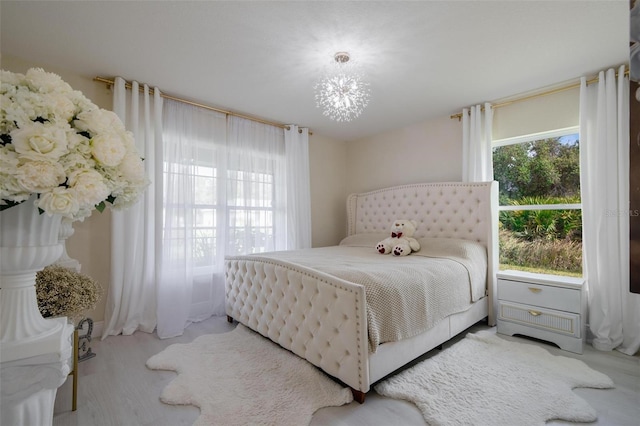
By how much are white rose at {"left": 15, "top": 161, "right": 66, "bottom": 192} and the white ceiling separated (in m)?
1.62

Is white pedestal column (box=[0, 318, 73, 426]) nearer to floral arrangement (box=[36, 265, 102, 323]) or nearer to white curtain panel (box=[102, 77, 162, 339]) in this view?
floral arrangement (box=[36, 265, 102, 323])

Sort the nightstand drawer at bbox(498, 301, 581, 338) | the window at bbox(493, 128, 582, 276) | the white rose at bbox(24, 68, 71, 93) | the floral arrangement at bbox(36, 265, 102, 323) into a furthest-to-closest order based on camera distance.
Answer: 1. the window at bbox(493, 128, 582, 276)
2. the nightstand drawer at bbox(498, 301, 581, 338)
3. the floral arrangement at bbox(36, 265, 102, 323)
4. the white rose at bbox(24, 68, 71, 93)

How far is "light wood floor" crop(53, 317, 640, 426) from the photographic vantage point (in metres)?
1.62

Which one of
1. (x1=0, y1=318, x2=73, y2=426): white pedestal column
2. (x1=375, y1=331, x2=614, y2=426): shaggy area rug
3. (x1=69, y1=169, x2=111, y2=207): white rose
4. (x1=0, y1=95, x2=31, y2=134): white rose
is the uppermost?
(x1=0, y1=95, x2=31, y2=134): white rose

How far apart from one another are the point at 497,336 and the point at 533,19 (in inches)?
102

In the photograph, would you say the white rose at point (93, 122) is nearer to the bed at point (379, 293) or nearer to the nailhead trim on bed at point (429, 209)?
the bed at point (379, 293)

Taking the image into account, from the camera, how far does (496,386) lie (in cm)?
190

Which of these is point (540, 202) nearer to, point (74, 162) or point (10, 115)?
point (74, 162)

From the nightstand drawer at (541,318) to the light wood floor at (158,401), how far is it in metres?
0.22

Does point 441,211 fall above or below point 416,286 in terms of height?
above

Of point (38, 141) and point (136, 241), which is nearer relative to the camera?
point (38, 141)

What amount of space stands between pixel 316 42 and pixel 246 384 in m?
2.48

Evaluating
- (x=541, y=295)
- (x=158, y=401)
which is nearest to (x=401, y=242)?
(x=541, y=295)

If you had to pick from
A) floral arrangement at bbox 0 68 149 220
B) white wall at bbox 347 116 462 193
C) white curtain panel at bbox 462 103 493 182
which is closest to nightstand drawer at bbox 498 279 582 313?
white curtain panel at bbox 462 103 493 182
